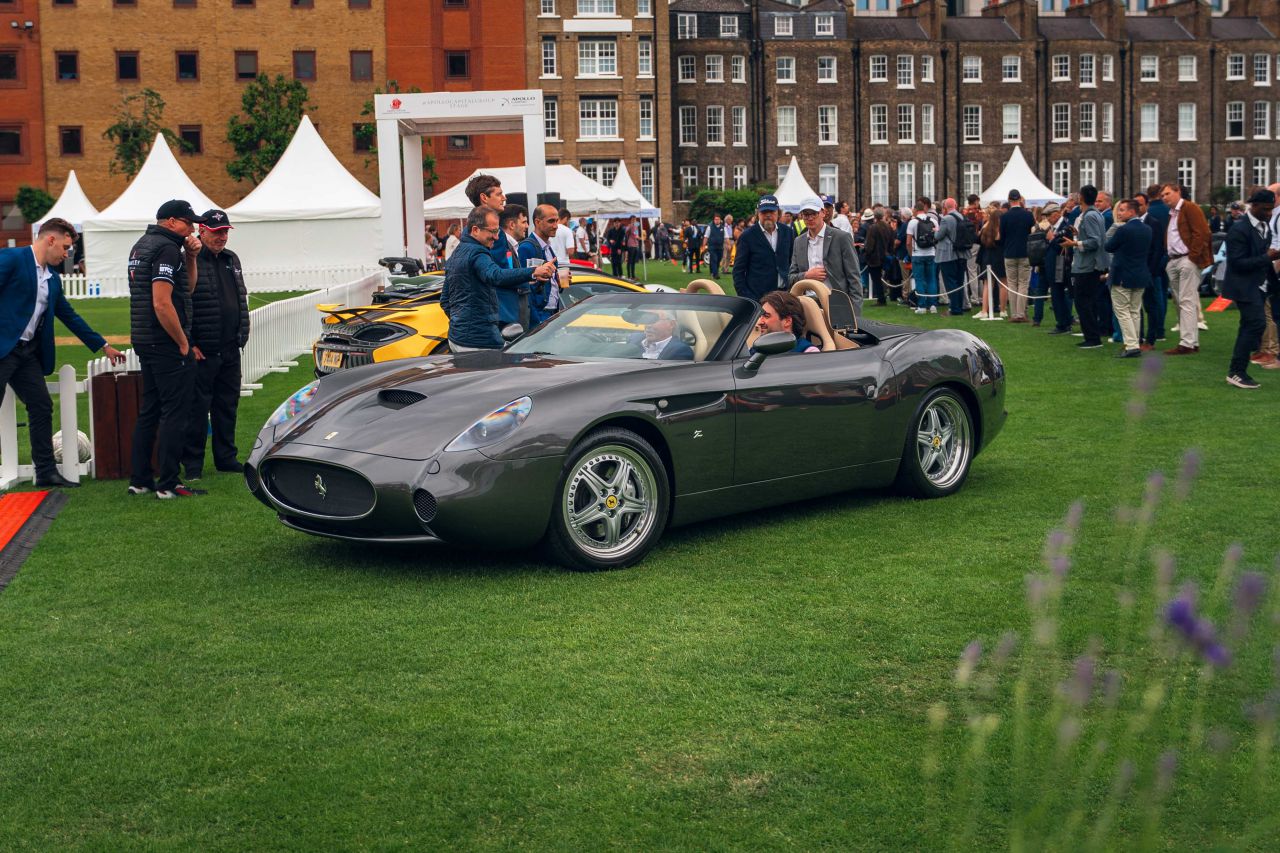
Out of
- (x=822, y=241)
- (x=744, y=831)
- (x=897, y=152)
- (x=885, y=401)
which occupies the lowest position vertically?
(x=744, y=831)

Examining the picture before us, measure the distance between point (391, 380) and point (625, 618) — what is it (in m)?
2.21

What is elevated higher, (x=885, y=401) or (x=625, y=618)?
(x=885, y=401)

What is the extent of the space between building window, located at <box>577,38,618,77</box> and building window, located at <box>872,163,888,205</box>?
55.2 ft

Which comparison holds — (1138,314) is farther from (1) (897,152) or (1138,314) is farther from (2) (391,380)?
(1) (897,152)

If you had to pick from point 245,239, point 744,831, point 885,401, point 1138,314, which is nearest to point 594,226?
point 245,239

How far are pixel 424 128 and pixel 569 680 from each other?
2642 cm

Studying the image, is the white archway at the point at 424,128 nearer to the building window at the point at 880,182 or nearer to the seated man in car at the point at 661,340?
the seated man in car at the point at 661,340

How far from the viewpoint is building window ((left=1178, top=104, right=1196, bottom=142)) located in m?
88.4

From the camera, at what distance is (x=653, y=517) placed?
7.28m

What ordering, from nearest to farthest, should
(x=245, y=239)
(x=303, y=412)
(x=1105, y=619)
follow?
(x=1105, y=619) < (x=303, y=412) < (x=245, y=239)

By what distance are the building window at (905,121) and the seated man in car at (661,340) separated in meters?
80.6

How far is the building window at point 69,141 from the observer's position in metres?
70.0

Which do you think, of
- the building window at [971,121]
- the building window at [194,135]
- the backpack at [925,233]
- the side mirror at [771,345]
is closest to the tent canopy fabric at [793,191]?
the backpack at [925,233]

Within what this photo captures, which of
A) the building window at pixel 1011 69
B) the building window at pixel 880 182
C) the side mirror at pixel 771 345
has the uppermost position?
the building window at pixel 1011 69
